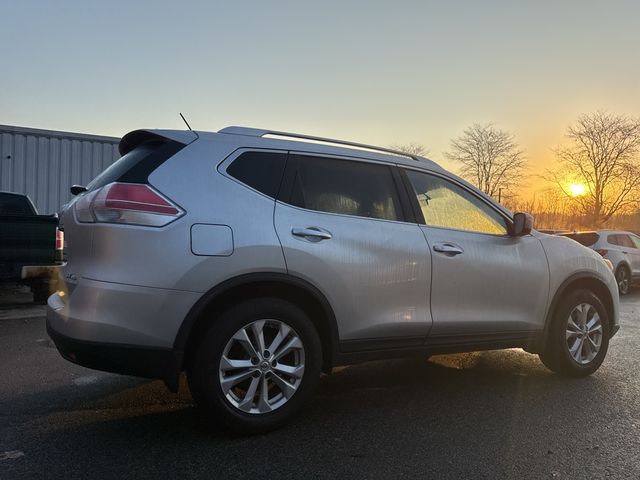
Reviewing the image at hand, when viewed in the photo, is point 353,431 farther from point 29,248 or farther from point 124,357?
point 29,248

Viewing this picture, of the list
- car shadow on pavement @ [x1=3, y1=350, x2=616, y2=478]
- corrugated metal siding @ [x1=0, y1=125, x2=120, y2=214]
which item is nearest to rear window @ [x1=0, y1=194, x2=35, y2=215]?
corrugated metal siding @ [x1=0, y1=125, x2=120, y2=214]

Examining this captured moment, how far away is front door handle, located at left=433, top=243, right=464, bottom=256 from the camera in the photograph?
158 inches

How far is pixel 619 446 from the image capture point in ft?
11.0

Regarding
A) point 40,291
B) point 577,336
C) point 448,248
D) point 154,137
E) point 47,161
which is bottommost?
point 40,291

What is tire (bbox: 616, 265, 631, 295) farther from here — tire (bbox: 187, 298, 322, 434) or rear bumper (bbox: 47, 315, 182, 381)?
rear bumper (bbox: 47, 315, 182, 381)

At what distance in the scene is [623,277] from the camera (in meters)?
13.1

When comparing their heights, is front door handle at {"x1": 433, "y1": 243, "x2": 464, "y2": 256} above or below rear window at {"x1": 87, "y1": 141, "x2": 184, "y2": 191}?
below

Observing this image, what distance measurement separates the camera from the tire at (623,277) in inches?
513

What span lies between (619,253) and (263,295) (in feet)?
40.5

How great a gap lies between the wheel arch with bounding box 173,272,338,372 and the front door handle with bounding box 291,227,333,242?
271 mm

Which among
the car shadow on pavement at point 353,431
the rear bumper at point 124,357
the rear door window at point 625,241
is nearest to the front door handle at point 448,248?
the car shadow on pavement at point 353,431

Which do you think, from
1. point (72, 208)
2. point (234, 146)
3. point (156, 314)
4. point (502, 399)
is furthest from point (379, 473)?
point (72, 208)

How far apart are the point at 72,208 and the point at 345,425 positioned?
7.33 feet

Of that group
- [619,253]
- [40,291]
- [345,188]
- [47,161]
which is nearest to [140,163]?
[345,188]
